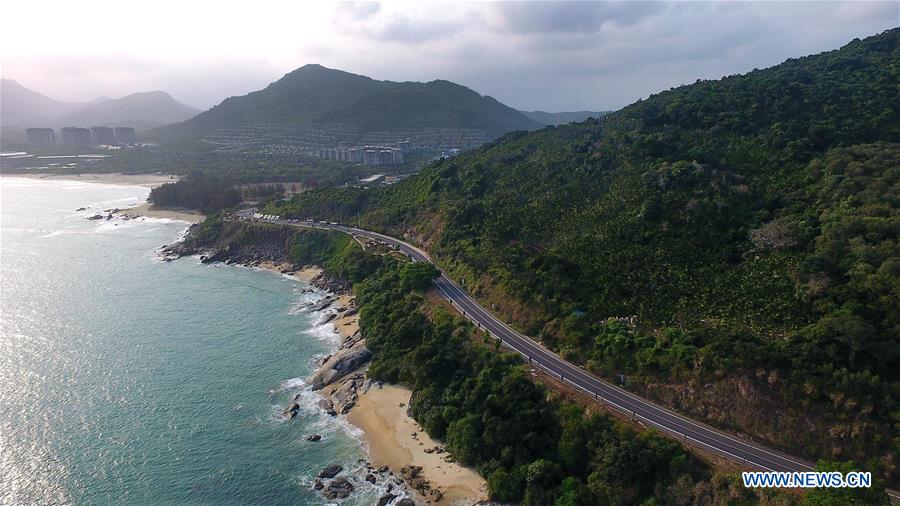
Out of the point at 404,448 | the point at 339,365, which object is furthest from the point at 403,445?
the point at 339,365

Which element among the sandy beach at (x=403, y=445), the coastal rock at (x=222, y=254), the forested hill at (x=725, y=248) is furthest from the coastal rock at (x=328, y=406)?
the coastal rock at (x=222, y=254)

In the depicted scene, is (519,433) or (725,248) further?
(725,248)

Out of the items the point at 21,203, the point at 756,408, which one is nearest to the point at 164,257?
the point at 21,203

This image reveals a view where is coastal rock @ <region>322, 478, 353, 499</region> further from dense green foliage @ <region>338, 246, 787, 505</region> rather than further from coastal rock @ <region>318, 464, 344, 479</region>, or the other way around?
dense green foliage @ <region>338, 246, 787, 505</region>

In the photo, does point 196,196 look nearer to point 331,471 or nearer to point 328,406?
point 328,406

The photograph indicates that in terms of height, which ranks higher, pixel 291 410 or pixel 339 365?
pixel 339 365

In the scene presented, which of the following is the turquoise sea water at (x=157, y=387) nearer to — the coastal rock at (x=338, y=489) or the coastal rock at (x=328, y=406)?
the coastal rock at (x=338, y=489)

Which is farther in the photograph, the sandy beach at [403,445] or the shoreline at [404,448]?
the sandy beach at [403,445]
